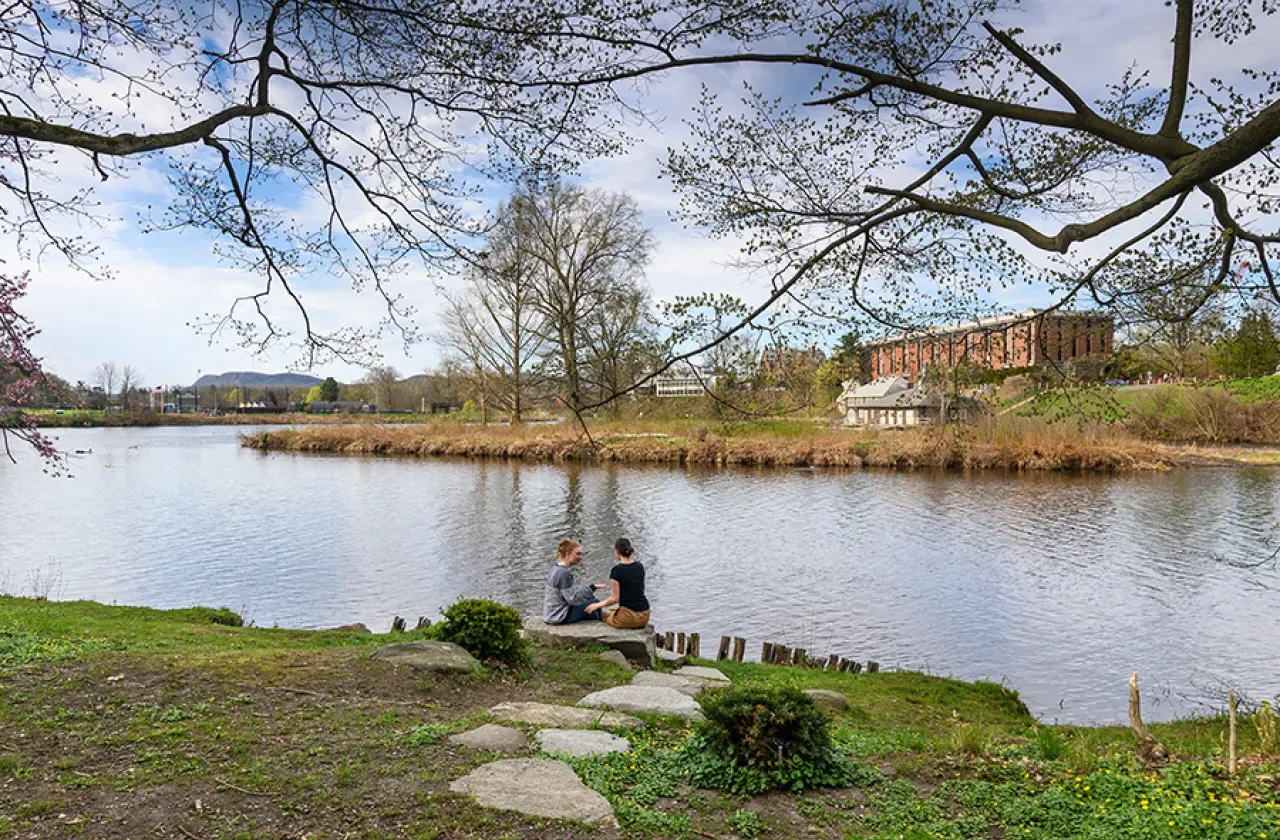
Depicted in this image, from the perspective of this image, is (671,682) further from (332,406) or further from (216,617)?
(332,406)

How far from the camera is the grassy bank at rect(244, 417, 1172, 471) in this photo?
32.6 m

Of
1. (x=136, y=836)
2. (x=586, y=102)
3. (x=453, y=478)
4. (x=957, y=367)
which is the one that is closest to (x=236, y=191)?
(x=586, y=102)

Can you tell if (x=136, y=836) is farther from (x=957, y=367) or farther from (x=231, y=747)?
(x=957, y=367)

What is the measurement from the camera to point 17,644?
6848mm

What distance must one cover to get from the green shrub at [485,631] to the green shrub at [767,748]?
3.01m

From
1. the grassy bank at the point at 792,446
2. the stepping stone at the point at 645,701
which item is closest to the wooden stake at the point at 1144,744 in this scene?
the stepping stone at the point at 645,701

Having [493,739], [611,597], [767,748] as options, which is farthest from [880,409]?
[493,739]

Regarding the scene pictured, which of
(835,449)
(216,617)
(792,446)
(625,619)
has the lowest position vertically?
(216,617)

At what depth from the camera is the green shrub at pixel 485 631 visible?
7.54 m

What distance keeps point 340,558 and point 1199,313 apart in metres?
16.1

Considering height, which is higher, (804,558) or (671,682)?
(671,682)

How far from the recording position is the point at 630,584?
29.6 ft

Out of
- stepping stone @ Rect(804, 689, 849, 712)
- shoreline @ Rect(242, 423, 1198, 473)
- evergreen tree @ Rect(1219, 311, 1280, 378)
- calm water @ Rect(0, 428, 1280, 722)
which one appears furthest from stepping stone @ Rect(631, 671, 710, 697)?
shoreline @ Rect(242, 423, 1198, 473)

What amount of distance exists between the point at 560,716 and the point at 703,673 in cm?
281
